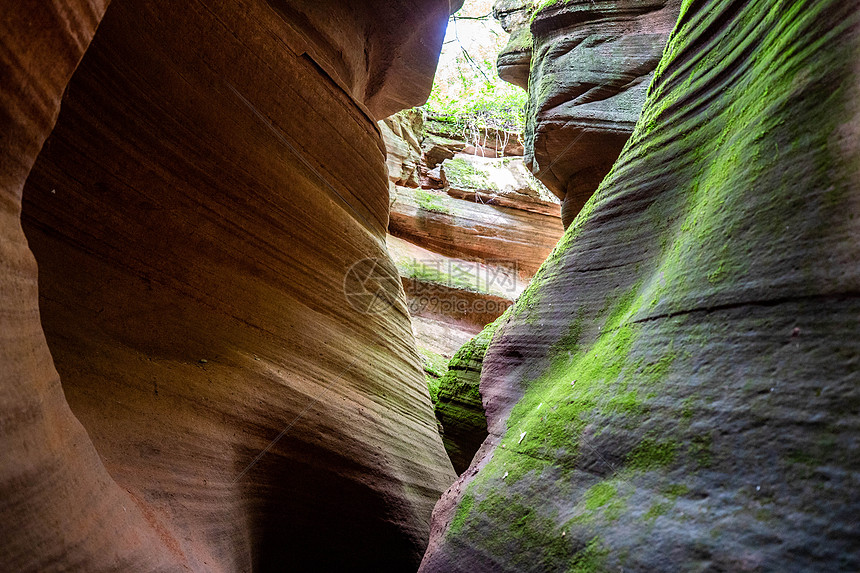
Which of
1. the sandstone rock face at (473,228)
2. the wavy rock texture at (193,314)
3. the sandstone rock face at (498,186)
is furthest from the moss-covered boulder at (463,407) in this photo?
the sandstone rock face at (498,186)

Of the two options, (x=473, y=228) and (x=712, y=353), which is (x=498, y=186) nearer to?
(x=473, y=228)

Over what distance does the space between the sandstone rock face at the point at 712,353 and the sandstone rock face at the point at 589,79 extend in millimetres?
5190

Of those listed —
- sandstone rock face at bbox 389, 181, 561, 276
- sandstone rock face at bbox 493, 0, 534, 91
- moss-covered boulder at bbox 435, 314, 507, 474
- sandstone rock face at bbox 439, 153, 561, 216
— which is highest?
sandstone rock face at bbox 493, 0, 534, 91

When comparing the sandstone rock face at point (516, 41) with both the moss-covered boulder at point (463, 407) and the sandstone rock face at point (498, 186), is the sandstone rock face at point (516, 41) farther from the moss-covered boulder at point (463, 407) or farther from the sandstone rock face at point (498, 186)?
the moss-covered boulder at point (463, 407)

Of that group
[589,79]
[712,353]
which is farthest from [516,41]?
[712,353]

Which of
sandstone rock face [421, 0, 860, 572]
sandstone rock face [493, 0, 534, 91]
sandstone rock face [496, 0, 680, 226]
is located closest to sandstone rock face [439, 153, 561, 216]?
sandstone rock face [493, 0, 534, 91]

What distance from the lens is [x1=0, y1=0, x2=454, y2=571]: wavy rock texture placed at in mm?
1744

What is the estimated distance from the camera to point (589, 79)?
810cm

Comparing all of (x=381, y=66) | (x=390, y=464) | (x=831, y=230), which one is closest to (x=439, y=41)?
(x=381, y=66)

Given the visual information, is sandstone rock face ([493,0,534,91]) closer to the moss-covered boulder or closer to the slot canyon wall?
the slot canyon wall

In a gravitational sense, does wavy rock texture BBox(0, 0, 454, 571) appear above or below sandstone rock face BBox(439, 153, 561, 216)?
below

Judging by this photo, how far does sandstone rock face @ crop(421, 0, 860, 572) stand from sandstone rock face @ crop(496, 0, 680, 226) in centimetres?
519

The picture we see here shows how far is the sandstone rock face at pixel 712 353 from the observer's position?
147 centimetres

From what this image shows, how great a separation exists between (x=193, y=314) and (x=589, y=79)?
7.31m
